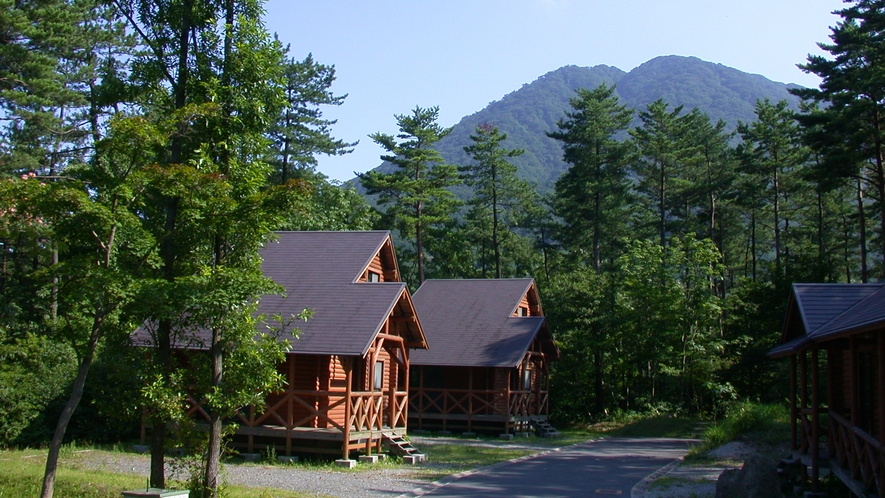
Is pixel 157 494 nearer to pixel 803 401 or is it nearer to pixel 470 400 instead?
pixel 803 401

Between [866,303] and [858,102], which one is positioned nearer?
[866,303]

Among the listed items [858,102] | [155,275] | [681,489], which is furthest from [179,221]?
[858,102]

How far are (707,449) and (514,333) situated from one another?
989cm

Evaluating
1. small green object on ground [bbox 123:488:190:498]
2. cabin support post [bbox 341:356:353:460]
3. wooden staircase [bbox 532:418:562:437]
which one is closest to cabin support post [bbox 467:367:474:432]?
wooden staircase [bbox 532:418:562:437]

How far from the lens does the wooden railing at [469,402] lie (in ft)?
98.7

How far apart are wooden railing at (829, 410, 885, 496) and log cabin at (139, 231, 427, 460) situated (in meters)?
10.3

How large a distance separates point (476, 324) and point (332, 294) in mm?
11560

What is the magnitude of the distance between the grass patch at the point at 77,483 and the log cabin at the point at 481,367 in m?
15.3

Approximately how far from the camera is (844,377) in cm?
1642

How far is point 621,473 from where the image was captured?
19297 mm

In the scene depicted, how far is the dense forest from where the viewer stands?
11414 mm

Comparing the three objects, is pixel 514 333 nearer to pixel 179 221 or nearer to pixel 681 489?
pixel 681 489

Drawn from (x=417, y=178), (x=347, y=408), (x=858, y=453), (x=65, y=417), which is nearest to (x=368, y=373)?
(x=347, y=408)

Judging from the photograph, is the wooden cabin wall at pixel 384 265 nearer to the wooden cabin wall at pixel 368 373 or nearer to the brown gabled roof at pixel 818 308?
the wooden cabin wall at pixel 368 373
